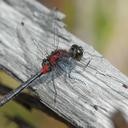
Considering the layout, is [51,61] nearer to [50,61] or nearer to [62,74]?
[50,61]

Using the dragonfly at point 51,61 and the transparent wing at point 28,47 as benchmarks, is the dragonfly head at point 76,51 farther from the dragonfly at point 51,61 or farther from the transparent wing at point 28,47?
the transparent wing at point 28,47

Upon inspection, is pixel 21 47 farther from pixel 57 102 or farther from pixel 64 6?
pixel 64 6

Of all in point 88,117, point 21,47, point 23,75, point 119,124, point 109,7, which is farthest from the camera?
point 109,7

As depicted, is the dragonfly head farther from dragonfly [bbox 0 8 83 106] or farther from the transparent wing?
the transparent wing

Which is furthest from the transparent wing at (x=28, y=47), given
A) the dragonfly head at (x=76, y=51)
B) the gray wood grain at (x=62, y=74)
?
the dragonfly head at (x=76, y=51)

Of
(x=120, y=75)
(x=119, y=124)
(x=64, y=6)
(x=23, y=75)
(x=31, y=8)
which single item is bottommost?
(x=119, y=124)

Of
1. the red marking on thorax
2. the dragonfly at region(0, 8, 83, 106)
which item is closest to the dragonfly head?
the dragonfly at region(0, 8, 83, 106)

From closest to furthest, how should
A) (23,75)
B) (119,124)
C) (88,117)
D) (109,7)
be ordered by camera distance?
1. (119,124)
2. (88,117)
3. (23,75)
4. (109,7)

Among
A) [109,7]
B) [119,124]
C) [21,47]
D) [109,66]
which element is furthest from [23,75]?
[109,7]
